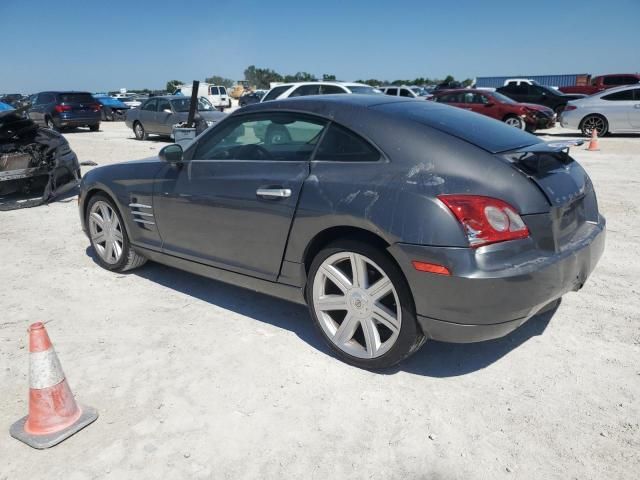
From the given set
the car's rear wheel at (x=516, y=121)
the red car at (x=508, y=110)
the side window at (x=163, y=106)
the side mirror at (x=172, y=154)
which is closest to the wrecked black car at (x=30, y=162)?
the side mirror at (x=172, y=154)

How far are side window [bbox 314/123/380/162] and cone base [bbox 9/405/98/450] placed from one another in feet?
6.26

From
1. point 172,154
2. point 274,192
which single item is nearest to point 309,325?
point 274,192

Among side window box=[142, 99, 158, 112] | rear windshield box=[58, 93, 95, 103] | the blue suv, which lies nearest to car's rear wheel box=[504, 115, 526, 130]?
side window box=[142, 99, 158, 112]

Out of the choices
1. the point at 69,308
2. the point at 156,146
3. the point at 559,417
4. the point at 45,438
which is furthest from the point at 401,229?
the point at 156,146

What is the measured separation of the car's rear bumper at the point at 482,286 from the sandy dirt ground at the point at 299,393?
1.44ft

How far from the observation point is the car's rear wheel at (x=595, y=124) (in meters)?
15.7

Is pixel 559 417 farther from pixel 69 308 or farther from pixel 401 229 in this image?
pixel 69 308

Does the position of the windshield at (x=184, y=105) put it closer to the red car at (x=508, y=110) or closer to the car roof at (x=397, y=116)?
the red car at (x=508, y=110)

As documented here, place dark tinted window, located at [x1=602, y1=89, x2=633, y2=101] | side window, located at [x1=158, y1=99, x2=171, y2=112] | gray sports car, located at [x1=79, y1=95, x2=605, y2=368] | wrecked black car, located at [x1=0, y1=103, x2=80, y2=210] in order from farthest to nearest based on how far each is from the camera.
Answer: side window, located at [x1=158, y1=99, x2=171, y2=112] < dark tinted window, located at [x1=602, y1=89, x2=633, y2=101] < wrecked black car, located at [x1=0, y1=103, x2=80, y2=210] < gray sports car, located at [x1=79, y1=95, x2=605, y2=368]

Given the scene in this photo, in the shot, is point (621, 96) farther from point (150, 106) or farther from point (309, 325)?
point (309, 325)

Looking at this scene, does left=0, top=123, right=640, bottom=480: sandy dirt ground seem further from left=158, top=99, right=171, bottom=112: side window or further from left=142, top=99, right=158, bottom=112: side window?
left=142, top=99, right=158, bottom=112: side window

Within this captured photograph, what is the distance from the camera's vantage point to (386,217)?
9.29 ft

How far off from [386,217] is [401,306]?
49cm

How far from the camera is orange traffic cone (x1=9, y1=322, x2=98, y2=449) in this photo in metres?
2.61
